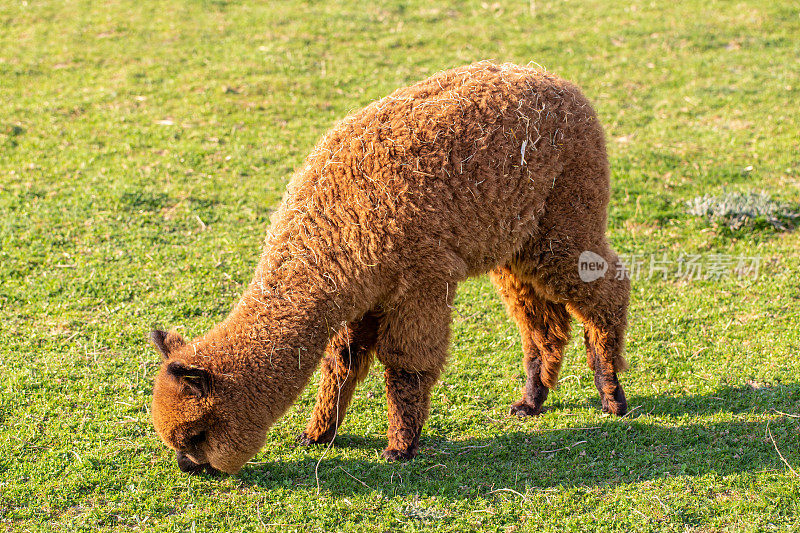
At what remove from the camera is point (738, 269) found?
7.78 metres

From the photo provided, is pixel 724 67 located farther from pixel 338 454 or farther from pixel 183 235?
pixel 338 454

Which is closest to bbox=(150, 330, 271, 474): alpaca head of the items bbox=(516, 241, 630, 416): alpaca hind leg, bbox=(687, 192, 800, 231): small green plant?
bbox=(516, 241, 630, 416): alpaca hind leg

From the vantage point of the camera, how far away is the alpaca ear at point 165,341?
4.63 meters

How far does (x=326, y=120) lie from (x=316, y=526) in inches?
283

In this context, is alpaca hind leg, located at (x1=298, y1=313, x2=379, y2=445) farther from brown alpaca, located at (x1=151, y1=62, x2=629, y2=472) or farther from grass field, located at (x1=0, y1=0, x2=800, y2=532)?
grass field, located at (x1=0, y1=0, x2=800, y2=532)

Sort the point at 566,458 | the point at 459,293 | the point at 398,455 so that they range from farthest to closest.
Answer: the point at 459,293 → the point at 566,458 → the point at 398,455

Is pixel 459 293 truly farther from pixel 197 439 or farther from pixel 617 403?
pixel 197 439

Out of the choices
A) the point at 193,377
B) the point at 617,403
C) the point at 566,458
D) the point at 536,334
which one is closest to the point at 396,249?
the point at 193,377

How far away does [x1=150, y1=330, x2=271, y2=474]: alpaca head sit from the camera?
4.34m

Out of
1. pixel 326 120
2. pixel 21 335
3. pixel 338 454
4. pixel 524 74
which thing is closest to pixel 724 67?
pixel 326 120

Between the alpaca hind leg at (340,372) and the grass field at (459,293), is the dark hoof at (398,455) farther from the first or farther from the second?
the alpaca hind leg at (340,372)

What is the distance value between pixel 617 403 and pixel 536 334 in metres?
0.87

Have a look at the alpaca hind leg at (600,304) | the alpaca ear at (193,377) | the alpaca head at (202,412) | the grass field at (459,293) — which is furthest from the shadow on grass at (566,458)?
the alpaca ear at (193,377)

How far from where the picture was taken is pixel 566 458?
17.6ft
